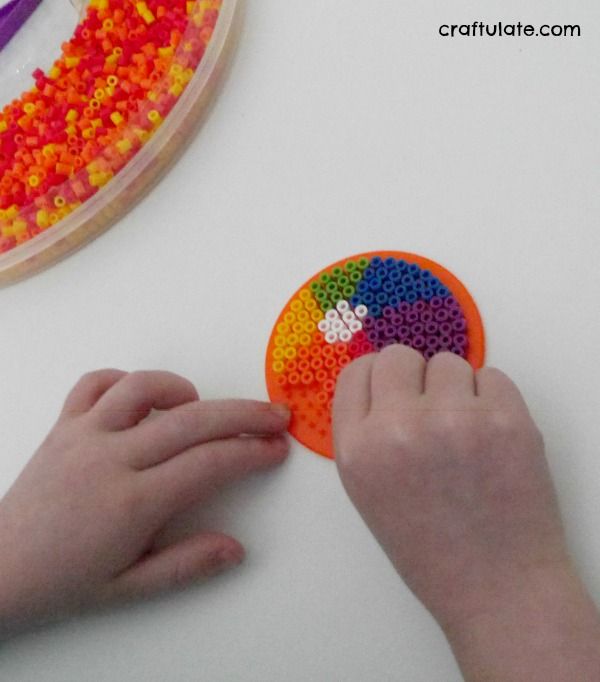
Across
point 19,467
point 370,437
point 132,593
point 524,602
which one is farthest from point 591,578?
point 19,467

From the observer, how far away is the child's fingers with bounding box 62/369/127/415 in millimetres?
552

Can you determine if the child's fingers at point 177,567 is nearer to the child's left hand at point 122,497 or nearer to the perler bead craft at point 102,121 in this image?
the child's left hand at point 122,497

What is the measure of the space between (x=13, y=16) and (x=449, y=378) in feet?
1.95

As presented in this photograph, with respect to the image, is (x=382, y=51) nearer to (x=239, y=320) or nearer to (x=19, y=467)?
(x=239, y=320)

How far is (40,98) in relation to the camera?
0.70 m

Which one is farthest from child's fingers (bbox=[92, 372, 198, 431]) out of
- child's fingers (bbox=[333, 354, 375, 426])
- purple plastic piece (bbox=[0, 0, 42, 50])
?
purple plastic piece (bbox=[0, 0, 42, 50])

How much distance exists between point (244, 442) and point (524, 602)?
0.21m

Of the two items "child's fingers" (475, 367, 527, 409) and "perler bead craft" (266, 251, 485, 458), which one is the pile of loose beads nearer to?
"perler bead craft" (266, 251, 485, 458)

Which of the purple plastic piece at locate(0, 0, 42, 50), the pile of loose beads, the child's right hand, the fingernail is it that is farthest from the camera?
the purple plastic piece at locate(0, 0, 42, 50)

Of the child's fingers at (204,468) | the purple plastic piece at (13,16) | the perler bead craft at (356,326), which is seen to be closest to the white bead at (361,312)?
the perler bead craft at (356,326)

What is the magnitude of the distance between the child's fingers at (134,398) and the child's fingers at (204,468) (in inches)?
1.8

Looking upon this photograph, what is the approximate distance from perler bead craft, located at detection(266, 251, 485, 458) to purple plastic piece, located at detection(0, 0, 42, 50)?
0.45 metres

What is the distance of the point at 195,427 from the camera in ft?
1.70

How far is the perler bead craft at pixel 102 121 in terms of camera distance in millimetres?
631
